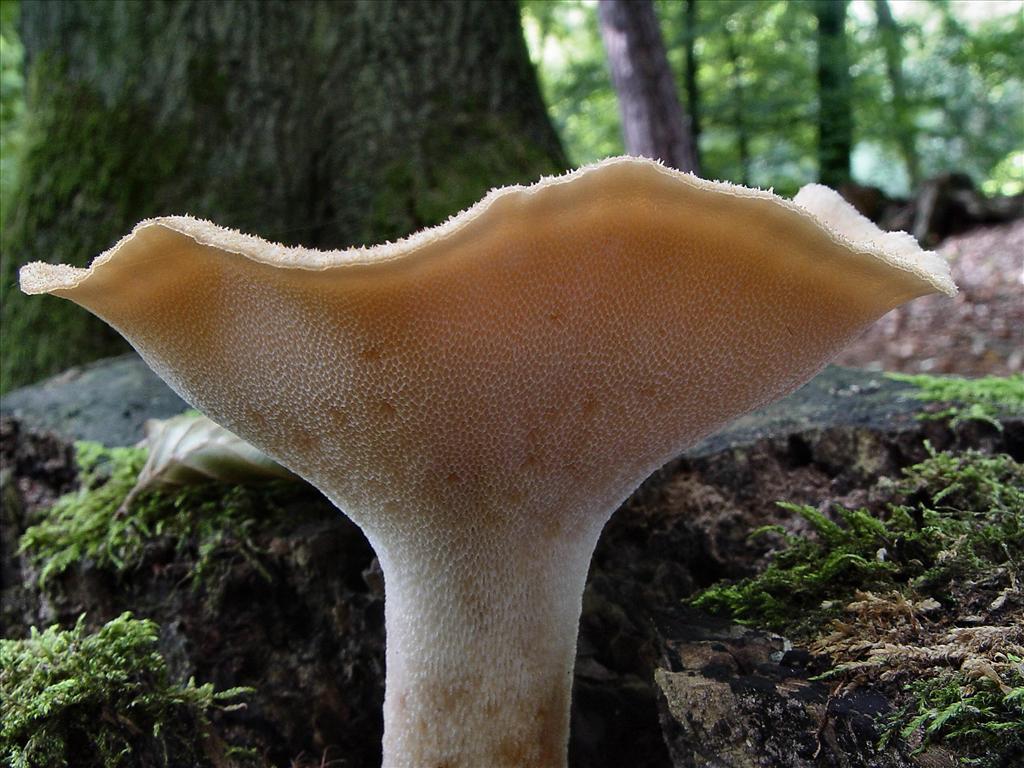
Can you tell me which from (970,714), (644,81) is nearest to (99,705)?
(970,714)

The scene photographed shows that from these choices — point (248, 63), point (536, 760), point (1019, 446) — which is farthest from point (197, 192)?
point (1019, 446)

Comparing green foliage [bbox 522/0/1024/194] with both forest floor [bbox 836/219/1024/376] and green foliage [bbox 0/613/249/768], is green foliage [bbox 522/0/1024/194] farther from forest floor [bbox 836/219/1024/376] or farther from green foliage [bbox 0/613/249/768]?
green foliage [bbox 0/613/249/768]

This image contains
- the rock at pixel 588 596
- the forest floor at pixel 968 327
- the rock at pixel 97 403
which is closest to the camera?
the rock at pixel 588 596

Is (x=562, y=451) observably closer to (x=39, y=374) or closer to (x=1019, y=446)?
(x=1019, y=446)

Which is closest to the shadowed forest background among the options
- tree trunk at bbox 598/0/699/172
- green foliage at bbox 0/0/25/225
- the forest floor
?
green foliage at bbox 0/0/25/225

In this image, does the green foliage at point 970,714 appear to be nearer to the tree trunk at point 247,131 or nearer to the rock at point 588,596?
the rock at point 588,596

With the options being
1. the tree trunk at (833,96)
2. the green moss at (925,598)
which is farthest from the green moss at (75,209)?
the tree trunk at (833,96)
